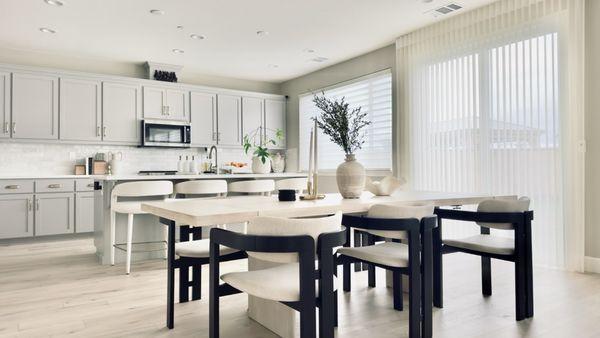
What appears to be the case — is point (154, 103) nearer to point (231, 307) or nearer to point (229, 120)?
point (229, 120)

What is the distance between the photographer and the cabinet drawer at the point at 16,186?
16.7 ft

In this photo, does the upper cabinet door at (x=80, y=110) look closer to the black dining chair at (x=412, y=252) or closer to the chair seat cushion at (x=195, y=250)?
the chair seat cushion at (x=195, y=250)

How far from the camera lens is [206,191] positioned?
155 inches

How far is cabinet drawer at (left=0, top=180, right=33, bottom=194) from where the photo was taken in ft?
16.7

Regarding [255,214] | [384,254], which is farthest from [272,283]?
[384,254]

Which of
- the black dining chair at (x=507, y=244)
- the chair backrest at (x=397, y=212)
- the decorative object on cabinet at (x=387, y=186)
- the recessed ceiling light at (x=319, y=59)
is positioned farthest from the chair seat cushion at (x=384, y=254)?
the recessed ceiling light at (x=319, y=59)

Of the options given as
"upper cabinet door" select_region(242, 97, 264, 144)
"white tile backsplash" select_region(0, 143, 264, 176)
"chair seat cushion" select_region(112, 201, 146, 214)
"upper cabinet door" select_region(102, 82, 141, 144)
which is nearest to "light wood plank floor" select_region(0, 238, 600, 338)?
"chair seat cushion" select_region(112, 201, 146, 214)

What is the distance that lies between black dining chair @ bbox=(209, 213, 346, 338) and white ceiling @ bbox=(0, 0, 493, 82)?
312 centimetres

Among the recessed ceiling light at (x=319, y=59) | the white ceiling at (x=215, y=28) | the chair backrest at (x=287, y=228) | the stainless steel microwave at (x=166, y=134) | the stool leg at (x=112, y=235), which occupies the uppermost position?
the recessed ceiling light at (x=319, y=59)

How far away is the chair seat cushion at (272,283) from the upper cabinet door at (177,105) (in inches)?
203

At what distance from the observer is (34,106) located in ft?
18.1

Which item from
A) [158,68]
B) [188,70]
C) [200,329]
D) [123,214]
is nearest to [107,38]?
[158,68]

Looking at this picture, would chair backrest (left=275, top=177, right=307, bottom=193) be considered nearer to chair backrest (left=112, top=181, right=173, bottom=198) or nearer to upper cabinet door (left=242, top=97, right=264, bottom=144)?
chair backrest (left=112, top=181, right=173, bottom=198)

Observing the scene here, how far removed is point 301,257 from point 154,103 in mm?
5494
